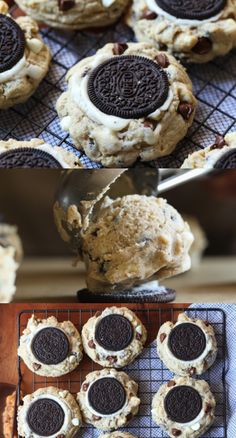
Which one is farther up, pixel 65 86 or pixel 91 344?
pixel 65 86

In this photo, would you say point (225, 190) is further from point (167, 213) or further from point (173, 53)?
point (173, 53)

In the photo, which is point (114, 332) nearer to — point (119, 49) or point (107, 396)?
point (107, 396)

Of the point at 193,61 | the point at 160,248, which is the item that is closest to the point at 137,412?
the point at 160,248

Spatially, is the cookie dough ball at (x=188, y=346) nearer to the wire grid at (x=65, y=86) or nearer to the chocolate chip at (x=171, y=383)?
the chocolate chip at (x=171, y=383)

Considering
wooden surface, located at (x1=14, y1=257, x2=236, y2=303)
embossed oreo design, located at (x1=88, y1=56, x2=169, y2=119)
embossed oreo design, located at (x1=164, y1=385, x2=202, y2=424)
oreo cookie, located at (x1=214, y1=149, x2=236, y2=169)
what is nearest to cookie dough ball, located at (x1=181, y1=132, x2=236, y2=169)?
oreo cookie, located at (x1=214, y1=149, x2=236, y2=169)

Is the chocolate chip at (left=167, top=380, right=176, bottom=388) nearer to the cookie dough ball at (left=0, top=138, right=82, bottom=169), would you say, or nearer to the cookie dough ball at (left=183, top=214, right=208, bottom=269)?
the cookie dough ball at (left=183, top=214, right=208, bottom=269)

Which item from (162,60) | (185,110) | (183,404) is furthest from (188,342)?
(162,60)
